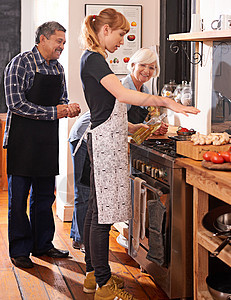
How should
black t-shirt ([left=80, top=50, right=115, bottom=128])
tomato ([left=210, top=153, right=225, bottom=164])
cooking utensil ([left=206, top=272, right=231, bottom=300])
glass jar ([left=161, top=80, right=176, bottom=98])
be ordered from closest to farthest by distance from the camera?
cooking utensil ([left=206, top=272, right=231, bottom=300]) < tomato ([left=210, top=153, right=225, bottom=164]) < black t-shirt ([left=80, top=50, right=115, bottom=128]) < glass jar ([left=161, top=80, right=176, bottom=98])

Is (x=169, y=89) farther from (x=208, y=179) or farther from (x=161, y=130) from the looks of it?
(x=208, y=179)

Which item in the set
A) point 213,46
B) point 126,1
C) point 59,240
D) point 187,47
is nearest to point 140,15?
point 126,1

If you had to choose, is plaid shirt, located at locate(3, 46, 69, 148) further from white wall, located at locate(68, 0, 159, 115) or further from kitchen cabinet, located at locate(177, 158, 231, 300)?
kitchen cabinet, located at locate(177, 158, 231, 300)

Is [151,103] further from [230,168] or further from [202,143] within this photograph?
[230,168]

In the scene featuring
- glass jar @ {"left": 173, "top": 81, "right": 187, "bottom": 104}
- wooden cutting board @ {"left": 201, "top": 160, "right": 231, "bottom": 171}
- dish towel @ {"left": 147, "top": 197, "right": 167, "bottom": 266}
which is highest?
glass jar @ {"left": 173, "top": 81, "right": 187, "bottom": 104}

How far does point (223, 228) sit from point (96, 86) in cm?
105

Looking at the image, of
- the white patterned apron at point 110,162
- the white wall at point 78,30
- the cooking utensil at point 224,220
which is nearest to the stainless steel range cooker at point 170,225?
the white patterned apron at point 110,162

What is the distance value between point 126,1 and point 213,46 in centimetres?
147

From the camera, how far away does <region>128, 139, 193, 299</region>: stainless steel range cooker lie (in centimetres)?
302

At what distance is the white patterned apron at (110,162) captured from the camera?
10.0 ft

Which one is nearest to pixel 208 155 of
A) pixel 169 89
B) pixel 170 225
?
pixel 170 225

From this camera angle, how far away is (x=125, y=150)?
10.3 feet

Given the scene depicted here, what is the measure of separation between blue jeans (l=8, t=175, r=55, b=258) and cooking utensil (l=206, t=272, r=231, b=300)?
1565 millimetres

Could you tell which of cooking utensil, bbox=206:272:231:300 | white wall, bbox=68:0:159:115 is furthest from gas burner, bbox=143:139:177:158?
white wall, bbox=68:0:159:115
